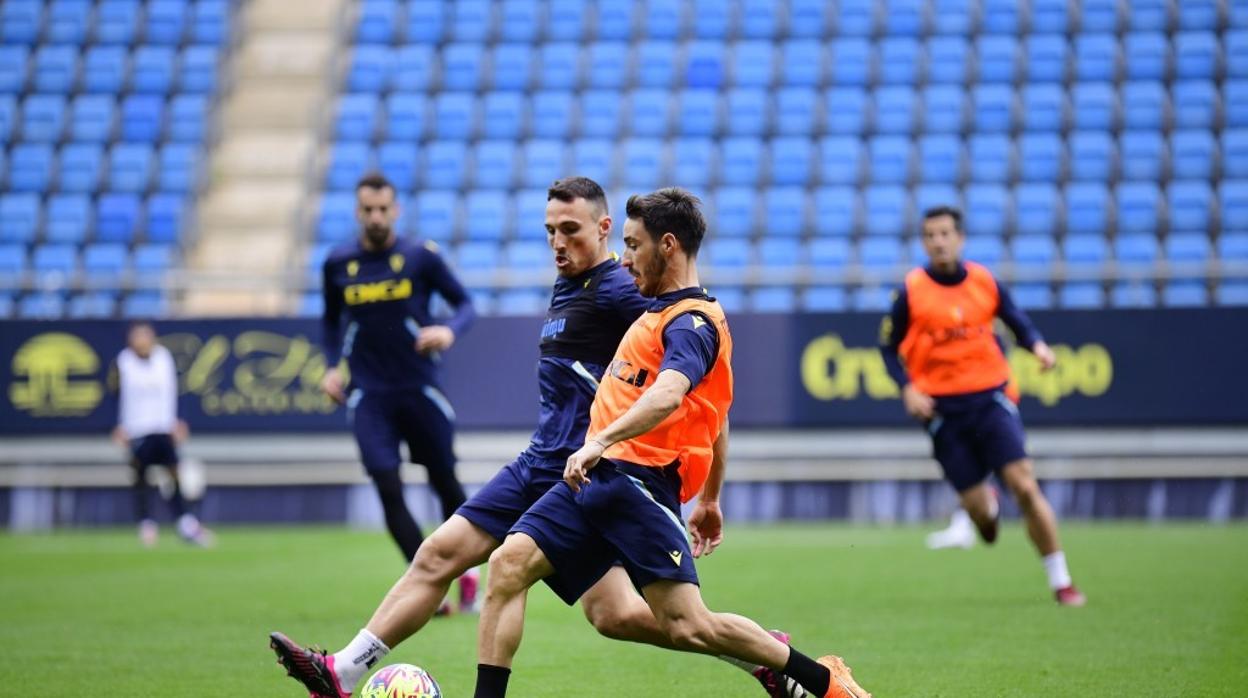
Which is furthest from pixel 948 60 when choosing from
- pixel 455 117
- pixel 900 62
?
pixel 455 117

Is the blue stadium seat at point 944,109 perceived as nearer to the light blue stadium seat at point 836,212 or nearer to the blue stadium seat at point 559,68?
the light blue stadium seat at point 836,212

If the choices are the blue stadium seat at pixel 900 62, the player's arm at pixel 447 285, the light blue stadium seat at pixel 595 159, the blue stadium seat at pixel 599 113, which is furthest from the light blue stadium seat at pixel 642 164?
the player's arm at pixel 447 285

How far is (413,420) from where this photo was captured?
9.78 m

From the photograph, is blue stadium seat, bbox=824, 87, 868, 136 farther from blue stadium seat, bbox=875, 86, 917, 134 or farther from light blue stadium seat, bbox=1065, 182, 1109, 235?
light blue stadium seat, bbox=1065, 182, 1109, 235

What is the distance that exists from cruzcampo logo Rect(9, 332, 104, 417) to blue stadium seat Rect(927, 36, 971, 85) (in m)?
12.2

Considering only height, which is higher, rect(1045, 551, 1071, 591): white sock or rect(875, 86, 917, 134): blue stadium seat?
rect(875, 86, 917, 134): blue stadium seat

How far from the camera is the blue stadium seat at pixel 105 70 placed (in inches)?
1001

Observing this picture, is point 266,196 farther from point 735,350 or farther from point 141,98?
point 735,350

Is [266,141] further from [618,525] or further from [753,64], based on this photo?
[618,525]

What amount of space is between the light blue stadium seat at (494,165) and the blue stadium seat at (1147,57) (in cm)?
875

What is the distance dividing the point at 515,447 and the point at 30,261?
8304 mm

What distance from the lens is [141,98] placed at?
2519 centimetres

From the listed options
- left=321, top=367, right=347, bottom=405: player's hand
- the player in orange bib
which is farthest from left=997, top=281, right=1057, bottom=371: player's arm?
the player in orange bib

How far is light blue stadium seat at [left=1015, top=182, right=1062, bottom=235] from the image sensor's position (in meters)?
21.4
